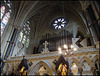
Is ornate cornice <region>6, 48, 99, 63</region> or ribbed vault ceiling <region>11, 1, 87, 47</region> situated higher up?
ribbed vault ceiling <region>11, 1, 87, 47</region>

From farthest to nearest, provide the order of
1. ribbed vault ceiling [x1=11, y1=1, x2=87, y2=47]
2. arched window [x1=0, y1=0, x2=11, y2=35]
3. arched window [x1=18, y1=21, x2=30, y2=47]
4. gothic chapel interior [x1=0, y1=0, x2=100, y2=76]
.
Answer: arched window [x1=18, y1=21, x2=30, y2=47] → ribbed vault ceiling [x1=11, y1=1, x2=87, y2=47] → arched window [x1=0, y1=0, x2=11, y2=35] → gothic chapel interior [x1=0, y1=0, x2=100, y2=76]

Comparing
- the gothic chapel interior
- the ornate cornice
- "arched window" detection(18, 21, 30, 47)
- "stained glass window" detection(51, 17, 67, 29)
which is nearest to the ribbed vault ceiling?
the gothic chapel interior

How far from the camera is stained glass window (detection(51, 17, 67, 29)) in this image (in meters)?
16.1

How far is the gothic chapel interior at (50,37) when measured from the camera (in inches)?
296

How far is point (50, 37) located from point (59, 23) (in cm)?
300

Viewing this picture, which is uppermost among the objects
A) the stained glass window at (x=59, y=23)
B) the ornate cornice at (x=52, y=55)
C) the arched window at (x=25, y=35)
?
the stained glass window at (x=59, y=23)

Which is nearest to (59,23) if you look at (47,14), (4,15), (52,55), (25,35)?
A: (47,14)

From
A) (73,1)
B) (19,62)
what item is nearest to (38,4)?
(73,1)

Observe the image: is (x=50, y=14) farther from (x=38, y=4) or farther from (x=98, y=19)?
(x=98, y=19)

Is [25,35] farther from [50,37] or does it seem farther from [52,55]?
[52,55]

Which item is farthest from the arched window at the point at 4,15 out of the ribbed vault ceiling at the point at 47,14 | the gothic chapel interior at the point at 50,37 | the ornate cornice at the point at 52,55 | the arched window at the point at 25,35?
the ornate cornice at the point at 52,55

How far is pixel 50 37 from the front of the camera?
1606 cm

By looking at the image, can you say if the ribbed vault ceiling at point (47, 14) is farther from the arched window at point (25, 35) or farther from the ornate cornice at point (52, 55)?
the ornate cornice at point (52, 55)

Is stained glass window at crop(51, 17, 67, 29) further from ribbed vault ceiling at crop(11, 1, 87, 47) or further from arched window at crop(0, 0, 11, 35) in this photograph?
arched window at crop(0, 0, 11, 35)
